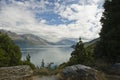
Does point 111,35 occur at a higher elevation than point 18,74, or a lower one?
higher

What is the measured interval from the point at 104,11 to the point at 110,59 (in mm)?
7851

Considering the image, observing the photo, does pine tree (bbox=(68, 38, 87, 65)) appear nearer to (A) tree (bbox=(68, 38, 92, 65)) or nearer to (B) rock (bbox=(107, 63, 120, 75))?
(A) tree (bbox=(68, 38, 92, 65))

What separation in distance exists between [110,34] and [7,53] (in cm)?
3092

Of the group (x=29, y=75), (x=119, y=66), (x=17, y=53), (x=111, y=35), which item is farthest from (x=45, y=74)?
(x=17, y=53)

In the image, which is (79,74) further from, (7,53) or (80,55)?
(7,53)

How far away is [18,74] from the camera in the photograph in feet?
55.1

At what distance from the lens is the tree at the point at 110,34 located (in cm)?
2917

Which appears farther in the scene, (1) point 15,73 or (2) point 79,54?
(2) point 79,54

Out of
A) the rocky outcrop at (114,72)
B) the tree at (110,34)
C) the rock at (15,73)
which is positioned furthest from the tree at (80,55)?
the rock at (15,73)

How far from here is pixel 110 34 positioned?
1160 inches

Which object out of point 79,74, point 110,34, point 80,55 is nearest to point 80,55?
point 80,55

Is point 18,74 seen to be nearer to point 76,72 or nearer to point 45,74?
point 76,72

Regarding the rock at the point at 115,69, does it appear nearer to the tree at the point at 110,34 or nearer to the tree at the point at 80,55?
the tree at the point at 110,34

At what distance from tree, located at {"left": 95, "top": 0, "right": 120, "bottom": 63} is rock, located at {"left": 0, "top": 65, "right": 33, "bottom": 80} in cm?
1497
